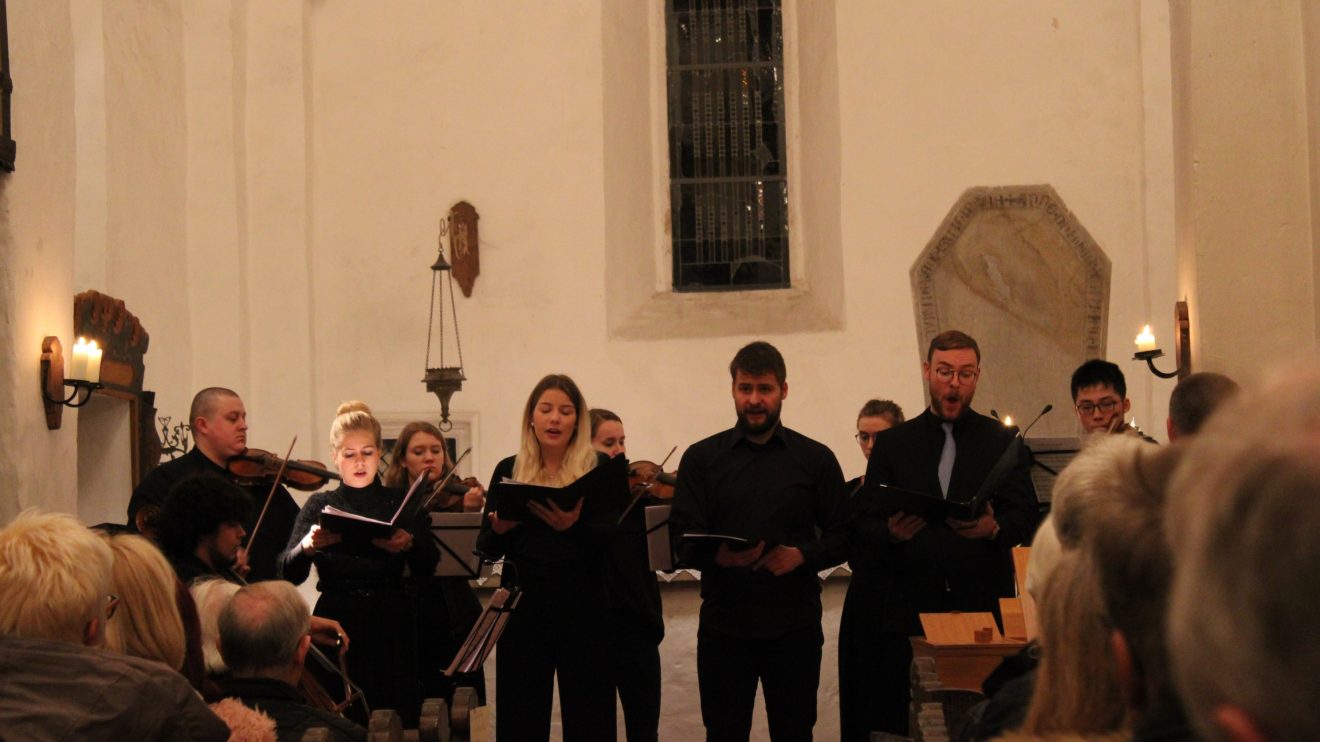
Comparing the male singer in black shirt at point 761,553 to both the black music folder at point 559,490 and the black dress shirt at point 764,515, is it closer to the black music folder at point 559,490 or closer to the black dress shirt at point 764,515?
the black dress shirt at point 764,515

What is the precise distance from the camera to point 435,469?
6023 mm

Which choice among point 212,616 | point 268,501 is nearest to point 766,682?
point 268,501

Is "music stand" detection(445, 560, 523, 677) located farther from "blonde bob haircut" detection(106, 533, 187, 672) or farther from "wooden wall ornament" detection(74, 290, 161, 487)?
"wooden wall ornament" detection(74, 290, 161, 487)

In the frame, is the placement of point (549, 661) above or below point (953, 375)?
below

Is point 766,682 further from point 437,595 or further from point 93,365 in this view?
point 93,365

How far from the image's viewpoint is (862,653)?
17.9 ft

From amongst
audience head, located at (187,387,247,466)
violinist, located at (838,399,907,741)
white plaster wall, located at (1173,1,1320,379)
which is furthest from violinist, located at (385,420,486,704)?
white plaster wall, located at (1173,1,1320,379)

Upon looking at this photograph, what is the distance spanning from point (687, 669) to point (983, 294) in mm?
3124

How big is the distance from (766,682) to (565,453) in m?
1.02

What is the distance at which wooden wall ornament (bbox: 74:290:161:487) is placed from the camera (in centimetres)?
743

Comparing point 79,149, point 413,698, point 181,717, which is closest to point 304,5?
point 79,149

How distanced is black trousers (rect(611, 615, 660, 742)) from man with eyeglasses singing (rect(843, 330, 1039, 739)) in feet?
2.84

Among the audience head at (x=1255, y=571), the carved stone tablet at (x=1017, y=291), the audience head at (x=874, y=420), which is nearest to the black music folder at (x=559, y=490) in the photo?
the audience head at (x=874, y=420)

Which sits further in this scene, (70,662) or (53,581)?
(53,581)
